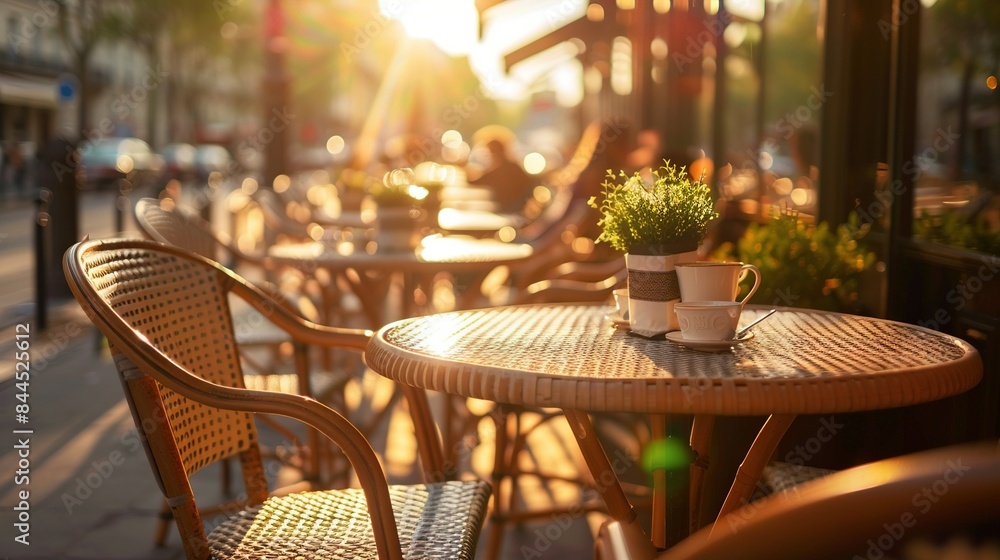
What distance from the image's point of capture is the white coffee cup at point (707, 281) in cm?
197

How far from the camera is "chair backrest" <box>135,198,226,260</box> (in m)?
3.63

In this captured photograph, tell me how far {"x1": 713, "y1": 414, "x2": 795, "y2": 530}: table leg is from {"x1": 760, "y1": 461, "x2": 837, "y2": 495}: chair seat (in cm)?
23

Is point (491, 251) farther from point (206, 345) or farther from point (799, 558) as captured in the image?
point (799, 558)

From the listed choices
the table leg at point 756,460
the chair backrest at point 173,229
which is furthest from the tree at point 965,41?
the chair backrest at point 173,229

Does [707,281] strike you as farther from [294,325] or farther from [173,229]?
[173,229]

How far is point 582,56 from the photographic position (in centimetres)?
1578

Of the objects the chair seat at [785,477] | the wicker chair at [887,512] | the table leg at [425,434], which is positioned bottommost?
the chair seat at [785,477]

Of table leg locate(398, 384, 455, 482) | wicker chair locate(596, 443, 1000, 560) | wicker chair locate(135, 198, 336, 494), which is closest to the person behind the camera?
wicker chair locate(596, 443, 1000, 560)

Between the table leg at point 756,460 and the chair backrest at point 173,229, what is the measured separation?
2239mm

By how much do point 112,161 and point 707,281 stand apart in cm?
3532

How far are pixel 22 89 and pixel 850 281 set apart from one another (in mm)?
41745

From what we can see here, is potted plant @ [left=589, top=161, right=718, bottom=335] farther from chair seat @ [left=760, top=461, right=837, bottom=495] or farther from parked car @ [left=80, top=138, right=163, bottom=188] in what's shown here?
parked car @ [left=80, top=138, right=163, bottom=188]

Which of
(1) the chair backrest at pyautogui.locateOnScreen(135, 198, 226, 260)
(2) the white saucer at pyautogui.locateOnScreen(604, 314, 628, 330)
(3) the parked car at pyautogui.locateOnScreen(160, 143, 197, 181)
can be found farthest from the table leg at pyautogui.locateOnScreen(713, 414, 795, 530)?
(3) the parked car at pyautogui.locateOnScreen(160, 143, 197, 181)

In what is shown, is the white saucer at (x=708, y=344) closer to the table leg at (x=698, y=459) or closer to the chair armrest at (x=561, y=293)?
the table leg at (x=698, y=459)
